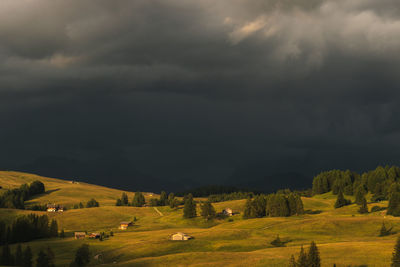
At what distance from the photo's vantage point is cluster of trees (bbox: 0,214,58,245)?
157625mm

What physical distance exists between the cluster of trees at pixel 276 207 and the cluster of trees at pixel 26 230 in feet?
268

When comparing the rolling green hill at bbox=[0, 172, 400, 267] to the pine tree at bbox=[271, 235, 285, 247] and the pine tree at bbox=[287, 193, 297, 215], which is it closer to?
the pine tree at bbox=[271, 235, 285, 247]

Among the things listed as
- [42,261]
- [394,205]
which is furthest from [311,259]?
[394,205]

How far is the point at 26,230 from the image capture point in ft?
525

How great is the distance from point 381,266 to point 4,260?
9354cm

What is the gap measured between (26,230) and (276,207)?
3984 inches

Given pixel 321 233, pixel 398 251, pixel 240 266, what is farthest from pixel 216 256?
pixel 321 233

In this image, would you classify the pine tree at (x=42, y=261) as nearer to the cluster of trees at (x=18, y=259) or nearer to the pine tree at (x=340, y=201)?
the cluster of trees at (x=18, y=259)

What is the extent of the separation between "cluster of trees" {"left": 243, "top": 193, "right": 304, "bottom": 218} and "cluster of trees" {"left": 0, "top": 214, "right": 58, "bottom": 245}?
3215 inches

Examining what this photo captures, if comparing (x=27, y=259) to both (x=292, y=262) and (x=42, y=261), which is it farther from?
(x=292, y=262)

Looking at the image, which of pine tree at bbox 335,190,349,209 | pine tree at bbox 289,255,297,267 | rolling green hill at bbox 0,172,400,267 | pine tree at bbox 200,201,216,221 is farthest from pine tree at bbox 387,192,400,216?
pine tree at bbox 289,255,297,267

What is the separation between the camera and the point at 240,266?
8162cm

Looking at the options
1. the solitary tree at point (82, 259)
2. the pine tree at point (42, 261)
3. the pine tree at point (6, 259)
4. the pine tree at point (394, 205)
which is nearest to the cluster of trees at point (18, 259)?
the pine tree at point (6, 259)

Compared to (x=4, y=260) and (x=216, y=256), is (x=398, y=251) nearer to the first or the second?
(x=216, y=256)
